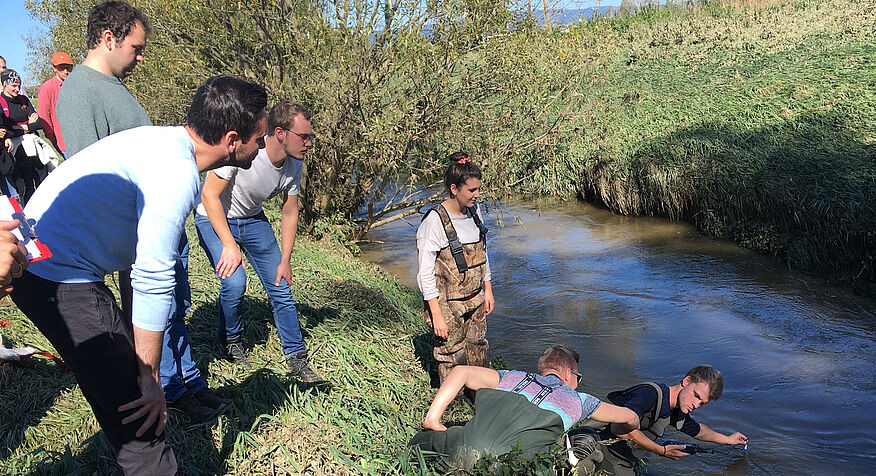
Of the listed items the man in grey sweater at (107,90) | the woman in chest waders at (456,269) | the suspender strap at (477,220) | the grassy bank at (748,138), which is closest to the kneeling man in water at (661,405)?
the woman in chest waders at (456,269)

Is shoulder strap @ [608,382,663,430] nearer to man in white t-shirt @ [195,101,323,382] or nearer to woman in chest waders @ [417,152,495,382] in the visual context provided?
woman in chest waders @ [417,152,495,382]

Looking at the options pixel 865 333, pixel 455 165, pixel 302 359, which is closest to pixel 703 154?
pixel 865 333

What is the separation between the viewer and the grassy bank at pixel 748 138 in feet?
29.1

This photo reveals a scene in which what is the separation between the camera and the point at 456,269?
4605mm

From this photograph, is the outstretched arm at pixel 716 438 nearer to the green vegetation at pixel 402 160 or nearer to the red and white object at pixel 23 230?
the green vegetation at pixel 402 160

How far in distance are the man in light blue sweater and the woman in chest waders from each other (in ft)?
7.07

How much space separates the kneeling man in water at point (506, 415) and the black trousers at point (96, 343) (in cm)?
158

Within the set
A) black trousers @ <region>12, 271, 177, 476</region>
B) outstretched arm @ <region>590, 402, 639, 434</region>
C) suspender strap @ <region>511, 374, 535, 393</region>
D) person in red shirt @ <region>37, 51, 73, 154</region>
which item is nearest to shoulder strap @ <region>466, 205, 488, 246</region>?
suspender strap @ <region>511, 374, 535, 393</region>

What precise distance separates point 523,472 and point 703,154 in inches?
377

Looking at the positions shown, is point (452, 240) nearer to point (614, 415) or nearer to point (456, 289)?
point (456, 289)

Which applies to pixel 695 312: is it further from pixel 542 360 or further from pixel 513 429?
pixel 513 429

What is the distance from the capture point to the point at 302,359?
14.5 ft

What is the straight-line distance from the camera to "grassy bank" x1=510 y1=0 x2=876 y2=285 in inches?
350

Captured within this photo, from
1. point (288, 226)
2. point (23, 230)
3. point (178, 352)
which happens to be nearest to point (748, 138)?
point (288, 226)
